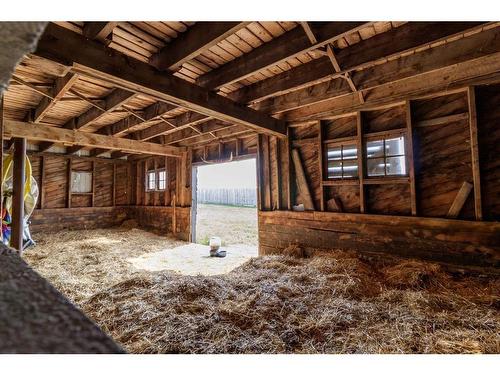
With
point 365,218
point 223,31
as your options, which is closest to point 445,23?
point 223,31

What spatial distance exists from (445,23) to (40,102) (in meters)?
6.68

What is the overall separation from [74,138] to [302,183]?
18.4 ft

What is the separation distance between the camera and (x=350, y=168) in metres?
4.24

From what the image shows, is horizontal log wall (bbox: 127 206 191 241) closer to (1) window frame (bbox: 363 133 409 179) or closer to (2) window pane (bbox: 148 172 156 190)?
(2) window pane (bbox: 148 172 156 190)

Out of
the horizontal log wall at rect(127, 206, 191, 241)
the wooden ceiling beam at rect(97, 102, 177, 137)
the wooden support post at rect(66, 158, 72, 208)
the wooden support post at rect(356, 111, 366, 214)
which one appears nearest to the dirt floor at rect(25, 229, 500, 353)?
the wooden support post at rect(356, 111, 366, 214)

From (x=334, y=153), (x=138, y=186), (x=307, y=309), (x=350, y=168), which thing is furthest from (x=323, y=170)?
(x=138, y=186)

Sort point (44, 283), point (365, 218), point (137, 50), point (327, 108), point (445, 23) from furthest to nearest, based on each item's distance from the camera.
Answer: point (327, 108), point (365, 218), point (137, 50), point (445, 23), point (44, 283)

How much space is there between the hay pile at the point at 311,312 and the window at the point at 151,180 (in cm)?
714

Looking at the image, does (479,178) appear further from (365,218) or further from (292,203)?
(292,203)

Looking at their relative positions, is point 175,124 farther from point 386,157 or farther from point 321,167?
point 386,157

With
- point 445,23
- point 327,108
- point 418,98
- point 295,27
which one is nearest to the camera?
point 445,23

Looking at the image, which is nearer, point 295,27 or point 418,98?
point 295,27

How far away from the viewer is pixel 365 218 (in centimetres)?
390

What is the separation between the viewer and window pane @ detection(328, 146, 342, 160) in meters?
4.36
